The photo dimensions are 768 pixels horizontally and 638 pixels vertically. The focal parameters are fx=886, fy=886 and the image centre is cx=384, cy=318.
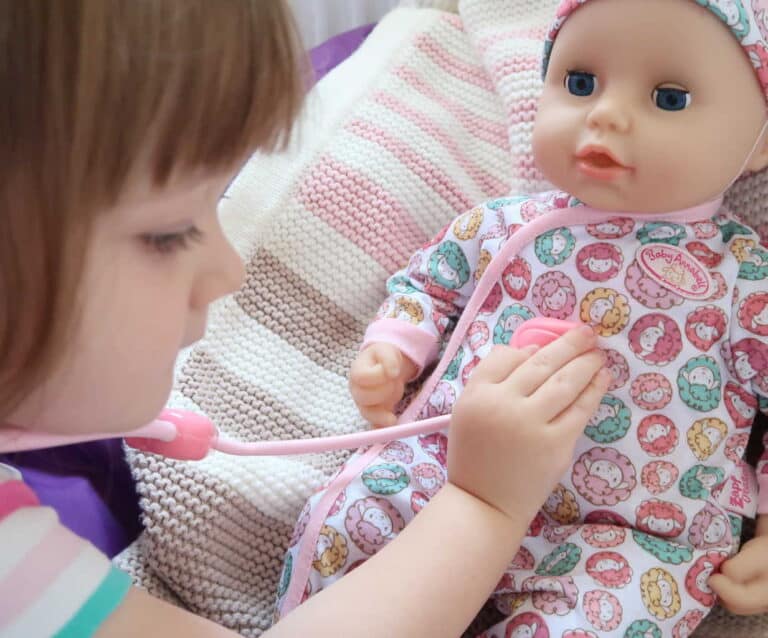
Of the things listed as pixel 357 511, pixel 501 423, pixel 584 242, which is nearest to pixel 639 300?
pixel 584 242

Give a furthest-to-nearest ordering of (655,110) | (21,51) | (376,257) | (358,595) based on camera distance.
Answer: (376,257) → (655,110) → (358,595) → (21,51)

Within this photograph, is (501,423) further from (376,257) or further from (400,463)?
(376,257)

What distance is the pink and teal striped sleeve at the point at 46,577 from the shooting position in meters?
0.44

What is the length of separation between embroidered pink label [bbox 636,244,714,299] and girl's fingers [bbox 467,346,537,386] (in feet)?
0.42

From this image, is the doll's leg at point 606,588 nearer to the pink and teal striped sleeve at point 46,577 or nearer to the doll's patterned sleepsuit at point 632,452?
the doll's patterned sleepsuit at point 632,452

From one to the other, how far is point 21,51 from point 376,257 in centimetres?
55

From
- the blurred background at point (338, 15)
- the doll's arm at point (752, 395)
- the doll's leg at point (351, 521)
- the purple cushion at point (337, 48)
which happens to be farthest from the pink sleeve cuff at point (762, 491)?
the blurred background at point (338, 15)

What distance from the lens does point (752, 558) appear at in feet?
2.33

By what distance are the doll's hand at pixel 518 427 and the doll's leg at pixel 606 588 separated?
0.08 metres

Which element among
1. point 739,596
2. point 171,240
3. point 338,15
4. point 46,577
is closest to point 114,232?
point 171,240

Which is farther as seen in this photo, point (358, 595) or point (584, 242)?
point (584, 242)

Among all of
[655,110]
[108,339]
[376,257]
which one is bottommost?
[376,257]

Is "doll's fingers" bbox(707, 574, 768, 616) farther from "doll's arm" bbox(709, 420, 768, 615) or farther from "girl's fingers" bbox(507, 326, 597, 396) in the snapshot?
"girl's fingers" bbox(507, 326, 597, 396)

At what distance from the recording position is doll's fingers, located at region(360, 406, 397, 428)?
785 mm
